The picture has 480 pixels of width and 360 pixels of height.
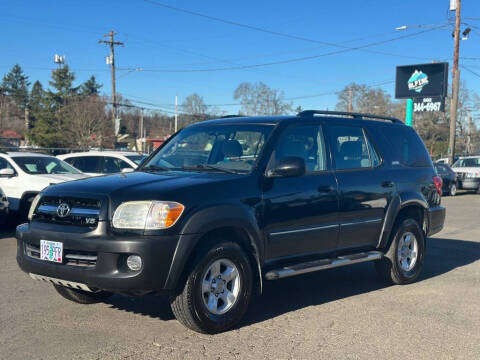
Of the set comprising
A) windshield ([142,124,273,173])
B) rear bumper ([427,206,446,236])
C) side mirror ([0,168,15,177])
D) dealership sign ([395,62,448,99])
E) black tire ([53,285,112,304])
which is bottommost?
black tire ([53,285,112,304])

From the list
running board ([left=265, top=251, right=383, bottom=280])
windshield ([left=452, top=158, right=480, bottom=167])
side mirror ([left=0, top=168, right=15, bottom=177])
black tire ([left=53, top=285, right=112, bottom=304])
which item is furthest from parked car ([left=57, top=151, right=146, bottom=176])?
windshield ([left=452, top=158, right=480, bottom=167])

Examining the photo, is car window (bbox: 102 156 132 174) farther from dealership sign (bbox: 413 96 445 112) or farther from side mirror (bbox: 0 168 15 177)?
dealership sign (bbox: 413 96 445 112)

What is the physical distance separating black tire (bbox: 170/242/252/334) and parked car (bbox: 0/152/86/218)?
270 inches

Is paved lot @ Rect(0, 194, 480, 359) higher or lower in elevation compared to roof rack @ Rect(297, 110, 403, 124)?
lower

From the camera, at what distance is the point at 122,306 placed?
5.49 m

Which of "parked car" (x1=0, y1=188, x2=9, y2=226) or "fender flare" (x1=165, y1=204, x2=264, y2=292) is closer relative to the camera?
"fender flare" (x1=165, y1=204, x2=264, y2=292)

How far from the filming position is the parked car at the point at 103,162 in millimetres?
13297

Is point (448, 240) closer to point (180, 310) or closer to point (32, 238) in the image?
point (180, 310)

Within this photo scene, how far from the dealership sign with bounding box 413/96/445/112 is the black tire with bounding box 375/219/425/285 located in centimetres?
3135

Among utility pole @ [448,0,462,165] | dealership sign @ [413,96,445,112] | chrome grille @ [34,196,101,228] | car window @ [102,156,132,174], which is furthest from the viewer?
dealership sign @ [413,96,445,112]

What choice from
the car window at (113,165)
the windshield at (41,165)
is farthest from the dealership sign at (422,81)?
the windshield at (41,165)

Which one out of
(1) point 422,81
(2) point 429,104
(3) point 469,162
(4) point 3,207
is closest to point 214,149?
(4) point 3,207

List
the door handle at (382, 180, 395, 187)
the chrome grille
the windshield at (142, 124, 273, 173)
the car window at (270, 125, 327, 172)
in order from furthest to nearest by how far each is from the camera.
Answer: the door handle at (382, 180, 395, 187) → the car window at (270, 125, 327, 172) → the windshield at (142, 124, 273, 173) → the chrome grille

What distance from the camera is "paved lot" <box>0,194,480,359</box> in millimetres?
4254
